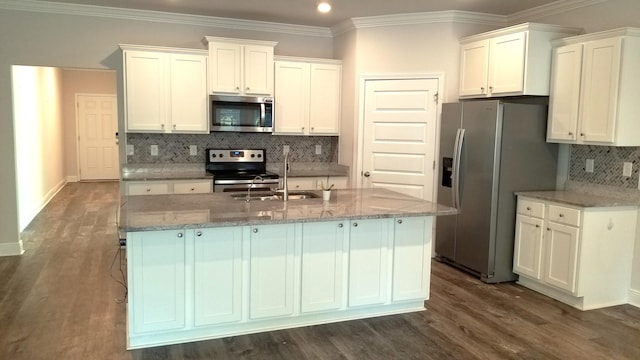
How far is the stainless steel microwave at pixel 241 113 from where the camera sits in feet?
17.8

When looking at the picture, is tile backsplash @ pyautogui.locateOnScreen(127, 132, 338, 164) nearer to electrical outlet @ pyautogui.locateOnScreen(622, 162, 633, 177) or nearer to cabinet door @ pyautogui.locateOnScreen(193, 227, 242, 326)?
cabinet door @ pyautogui.locateOnScreen(193, 227, 242, 326)

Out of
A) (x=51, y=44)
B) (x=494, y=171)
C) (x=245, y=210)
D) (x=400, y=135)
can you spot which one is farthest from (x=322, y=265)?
(x=51, y=44)

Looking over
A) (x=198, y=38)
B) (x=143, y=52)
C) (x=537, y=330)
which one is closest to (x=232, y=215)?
(x=537, y=330)

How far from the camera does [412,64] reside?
17.5ft

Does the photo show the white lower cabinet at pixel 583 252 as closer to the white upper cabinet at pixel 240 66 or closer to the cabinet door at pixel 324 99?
the cabinet door at pixel 324 99

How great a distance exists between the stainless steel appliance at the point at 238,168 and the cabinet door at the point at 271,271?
2.01 metres

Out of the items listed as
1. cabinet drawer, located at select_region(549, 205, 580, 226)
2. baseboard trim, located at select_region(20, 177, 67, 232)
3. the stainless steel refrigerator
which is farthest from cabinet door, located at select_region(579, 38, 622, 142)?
baseboard trim, located at select_region(20, 177, 67, 232)

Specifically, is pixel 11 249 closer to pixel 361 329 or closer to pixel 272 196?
pixel 272 196

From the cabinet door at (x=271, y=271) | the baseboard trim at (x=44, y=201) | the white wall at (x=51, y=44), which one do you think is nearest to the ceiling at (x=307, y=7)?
the white wall at (x=51, y=44)

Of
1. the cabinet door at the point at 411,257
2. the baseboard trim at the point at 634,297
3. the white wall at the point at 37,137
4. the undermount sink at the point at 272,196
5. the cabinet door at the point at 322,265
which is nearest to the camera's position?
the cabinet door at the point at 322,265

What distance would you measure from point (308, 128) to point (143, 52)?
202cm

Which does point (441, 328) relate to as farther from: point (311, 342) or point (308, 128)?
point (308, 128)

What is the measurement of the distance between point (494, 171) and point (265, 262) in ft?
7.90

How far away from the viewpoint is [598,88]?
13.1ft
